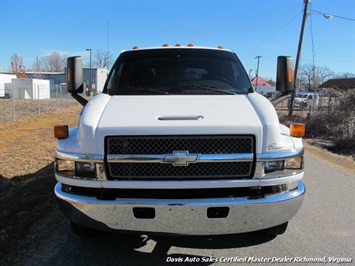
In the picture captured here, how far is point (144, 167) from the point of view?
3.23 metres

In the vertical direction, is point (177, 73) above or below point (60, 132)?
above

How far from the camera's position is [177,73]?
4.70m

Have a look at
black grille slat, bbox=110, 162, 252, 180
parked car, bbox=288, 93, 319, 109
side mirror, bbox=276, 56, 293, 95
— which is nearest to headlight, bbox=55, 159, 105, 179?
black grille slat, bbox=110, 162, 252, 180

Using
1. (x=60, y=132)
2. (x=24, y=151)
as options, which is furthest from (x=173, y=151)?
(x=24, y=151)

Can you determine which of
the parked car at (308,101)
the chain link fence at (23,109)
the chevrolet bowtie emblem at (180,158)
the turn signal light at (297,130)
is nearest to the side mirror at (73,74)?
the chevrolet bowtie emblem at (180,158)

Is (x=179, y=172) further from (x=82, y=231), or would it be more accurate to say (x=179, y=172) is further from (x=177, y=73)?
(x=177, y=73)

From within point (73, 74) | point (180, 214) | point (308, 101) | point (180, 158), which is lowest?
point (308, 101)

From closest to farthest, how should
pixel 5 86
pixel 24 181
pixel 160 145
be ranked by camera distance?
pixel 160 145 → pixel 24 181 → pixel 5 86

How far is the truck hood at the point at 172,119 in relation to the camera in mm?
3193

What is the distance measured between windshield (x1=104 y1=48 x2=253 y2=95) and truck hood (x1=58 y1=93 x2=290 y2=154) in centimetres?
48

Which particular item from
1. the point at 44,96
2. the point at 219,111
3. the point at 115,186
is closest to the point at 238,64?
the point at 219,111

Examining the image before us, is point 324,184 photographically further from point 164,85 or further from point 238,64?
point 164,85

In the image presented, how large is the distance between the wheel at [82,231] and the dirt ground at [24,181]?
0.59 metres

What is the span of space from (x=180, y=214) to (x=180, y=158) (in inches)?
18.4
